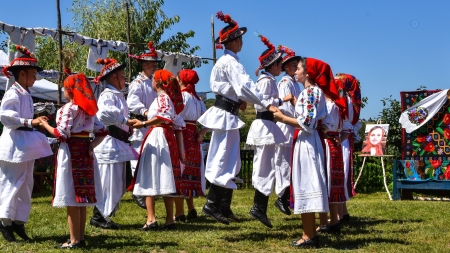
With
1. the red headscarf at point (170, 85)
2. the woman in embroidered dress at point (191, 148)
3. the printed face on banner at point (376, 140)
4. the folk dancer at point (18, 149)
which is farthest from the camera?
the printed face on banner at point (376, 140)

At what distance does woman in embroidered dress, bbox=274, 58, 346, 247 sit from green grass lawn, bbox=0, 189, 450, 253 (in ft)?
1.19

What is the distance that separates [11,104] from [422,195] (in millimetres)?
9391

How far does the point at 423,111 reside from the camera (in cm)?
1180

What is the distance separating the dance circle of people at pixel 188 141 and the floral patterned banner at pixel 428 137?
449cm

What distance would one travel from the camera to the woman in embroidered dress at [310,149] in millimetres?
5449

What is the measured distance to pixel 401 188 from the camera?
11891mm

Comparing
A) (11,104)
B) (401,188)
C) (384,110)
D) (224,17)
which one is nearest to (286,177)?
(224,17)

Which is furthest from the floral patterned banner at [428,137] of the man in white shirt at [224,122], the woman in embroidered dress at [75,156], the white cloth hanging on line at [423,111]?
the woman in embroidered dress at [75,156]

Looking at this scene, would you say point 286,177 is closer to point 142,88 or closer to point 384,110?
point 142,88

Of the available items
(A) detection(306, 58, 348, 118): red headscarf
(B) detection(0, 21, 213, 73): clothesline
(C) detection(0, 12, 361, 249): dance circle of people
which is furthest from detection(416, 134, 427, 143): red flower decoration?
(A) detection(306, 58, 348, 118): red headscarf

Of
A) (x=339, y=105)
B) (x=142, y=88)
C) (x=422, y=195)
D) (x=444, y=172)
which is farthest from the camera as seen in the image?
(x=422, y=195)

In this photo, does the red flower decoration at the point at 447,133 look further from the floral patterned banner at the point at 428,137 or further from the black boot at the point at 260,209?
the black boot at the point at 260,209

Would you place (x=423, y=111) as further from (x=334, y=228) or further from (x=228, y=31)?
(x=228, y=31)

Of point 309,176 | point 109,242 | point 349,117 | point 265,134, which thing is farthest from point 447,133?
point 109,242
